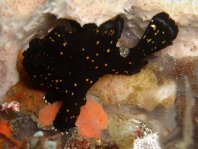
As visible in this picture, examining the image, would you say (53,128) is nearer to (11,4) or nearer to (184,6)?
(11,4)

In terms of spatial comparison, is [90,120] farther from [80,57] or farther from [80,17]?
[80,17]

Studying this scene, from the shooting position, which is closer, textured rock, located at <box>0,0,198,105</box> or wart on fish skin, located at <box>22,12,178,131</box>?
textured rock, located at <box>0,0,198,105</box>

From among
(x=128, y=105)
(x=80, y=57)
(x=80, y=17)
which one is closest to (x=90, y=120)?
(x=128, y=105)

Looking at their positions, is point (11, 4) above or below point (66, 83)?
above

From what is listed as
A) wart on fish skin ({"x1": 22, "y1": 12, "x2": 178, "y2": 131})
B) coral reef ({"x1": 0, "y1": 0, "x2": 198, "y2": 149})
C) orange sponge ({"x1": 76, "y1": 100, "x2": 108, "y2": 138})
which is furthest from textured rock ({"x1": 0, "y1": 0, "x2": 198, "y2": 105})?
orange sponge ({"x1": 76, "y1": 100, "x2": 108, "y2": 138})

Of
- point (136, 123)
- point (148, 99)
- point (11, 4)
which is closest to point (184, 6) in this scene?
point (148, 99)

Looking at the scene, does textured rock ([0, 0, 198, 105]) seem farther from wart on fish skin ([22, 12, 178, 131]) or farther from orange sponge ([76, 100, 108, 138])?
orange sponge ([76, 100, 108, 138])

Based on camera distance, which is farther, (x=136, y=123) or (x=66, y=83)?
(x=136, y=123)
